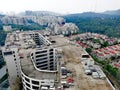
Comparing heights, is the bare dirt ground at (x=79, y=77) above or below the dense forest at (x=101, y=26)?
above

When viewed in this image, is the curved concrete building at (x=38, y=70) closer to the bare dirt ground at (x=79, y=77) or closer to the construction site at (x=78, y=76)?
the construction site at (x=78, y=76)

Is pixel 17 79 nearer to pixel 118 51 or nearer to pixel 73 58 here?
pixel 73 58

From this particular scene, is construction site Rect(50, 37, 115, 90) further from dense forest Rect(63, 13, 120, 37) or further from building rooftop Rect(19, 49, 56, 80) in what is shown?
dense forest Rect(63, 13, 120, 37)

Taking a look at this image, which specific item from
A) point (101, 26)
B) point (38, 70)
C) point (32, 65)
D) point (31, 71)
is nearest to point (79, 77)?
point (38, 70)

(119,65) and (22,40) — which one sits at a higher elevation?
(22,40)

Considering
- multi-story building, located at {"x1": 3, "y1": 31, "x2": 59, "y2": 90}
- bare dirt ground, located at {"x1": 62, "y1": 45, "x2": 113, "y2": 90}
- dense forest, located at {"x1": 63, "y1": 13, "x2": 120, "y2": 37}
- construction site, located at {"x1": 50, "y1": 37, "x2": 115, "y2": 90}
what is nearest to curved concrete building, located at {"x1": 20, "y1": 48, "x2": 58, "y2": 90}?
multi-story building, located at {"x1": 3, "y1": 31, "x2": 59, "y2": 90}

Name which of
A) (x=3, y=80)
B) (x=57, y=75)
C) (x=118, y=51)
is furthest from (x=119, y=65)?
(x=3, y=80)

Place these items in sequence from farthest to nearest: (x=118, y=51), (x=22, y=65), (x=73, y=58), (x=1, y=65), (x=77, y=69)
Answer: (x=118, y=51), (x=1, y=65), (x=73, y=58), (x=22, y=65), (x=77, y=69)

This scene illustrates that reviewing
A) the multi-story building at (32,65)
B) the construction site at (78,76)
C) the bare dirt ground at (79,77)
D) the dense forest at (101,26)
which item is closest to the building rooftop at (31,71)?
the multi-story building at (32,65)

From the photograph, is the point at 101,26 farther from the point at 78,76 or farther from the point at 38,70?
the point at 38,70
